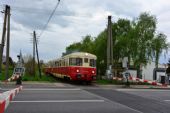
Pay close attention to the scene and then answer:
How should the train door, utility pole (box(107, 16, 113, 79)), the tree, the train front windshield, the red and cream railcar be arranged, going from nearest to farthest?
the red and cream railcar < the train front windshield < the train door < utility pole (box(107, 16, 113, 79)) < the tree

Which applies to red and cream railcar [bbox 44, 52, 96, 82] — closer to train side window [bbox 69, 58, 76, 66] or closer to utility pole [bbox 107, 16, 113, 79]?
train side window [bbox 69, 58, 76, 66]

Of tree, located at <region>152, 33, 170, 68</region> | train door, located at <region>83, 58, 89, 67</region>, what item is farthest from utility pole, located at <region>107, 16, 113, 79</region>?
tree, located at <region>152, 33, 170, 68</region>

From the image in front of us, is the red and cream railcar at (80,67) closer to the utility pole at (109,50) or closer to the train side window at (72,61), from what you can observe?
the train side window at (72,61)

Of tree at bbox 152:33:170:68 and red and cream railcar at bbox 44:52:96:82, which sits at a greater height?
tree at bbox 152:33:170:68

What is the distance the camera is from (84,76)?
114ft

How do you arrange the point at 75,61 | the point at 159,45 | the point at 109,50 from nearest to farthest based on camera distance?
the point at 75,61, the point at 109,50, the point at 159,45

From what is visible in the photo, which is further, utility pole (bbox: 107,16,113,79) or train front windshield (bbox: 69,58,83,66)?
utility pole (bbox: 107,16,113,79)

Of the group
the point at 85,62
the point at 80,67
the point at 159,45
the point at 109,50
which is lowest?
the point at 80,67

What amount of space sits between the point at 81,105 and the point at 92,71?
1805 centimetres

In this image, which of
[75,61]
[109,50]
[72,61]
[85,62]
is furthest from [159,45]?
[72,61]

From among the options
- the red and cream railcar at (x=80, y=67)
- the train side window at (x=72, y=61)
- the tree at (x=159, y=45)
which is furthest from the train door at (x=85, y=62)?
the tree at (x=159, y=45)

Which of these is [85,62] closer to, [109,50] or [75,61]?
[75,61]

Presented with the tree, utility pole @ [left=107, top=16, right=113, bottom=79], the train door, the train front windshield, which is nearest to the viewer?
the train front windshield

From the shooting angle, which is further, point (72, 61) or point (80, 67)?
point (72, 61)
